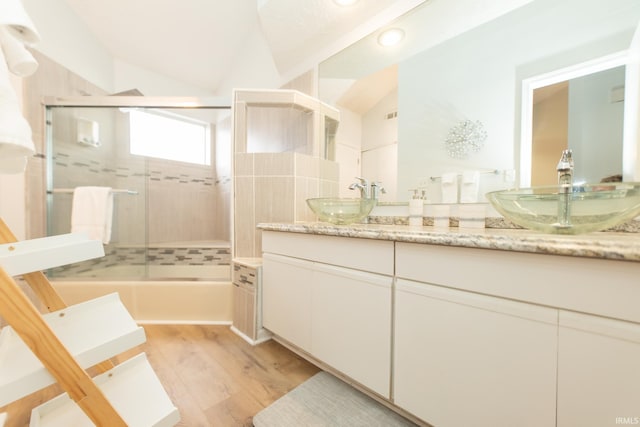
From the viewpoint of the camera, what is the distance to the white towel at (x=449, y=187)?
3.84 ft

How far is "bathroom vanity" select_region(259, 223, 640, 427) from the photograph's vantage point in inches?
20.9

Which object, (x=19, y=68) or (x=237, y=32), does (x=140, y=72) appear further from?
(x=19, y=68)

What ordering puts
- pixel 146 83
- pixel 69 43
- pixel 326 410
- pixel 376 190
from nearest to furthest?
1. pixel 326 410
2. pixel 376 190
3. pixel 69 43
4. pixel 146 83

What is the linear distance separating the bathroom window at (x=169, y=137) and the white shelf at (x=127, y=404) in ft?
6.93

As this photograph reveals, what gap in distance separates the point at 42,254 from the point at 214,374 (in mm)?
957

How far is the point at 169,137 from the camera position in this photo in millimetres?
2740

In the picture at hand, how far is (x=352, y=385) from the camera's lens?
1.10 meters

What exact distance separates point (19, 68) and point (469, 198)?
161 cm

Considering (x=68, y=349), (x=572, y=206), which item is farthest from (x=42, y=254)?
(x=572, y=206)

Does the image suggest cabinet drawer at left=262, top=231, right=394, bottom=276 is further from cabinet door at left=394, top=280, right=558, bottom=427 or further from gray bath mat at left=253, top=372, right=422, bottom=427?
gray bath mat at left=253, top=372, right=422, bottom=427

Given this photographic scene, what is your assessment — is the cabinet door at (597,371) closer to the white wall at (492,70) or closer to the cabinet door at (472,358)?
the cabinet door at (472,358)

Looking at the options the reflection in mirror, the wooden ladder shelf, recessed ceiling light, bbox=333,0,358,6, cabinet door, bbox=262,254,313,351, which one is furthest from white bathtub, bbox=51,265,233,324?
recessed ceiling light, bbox=333,0,358,6

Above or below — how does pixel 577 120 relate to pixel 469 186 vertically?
above

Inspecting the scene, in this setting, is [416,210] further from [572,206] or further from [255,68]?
[255,68]
